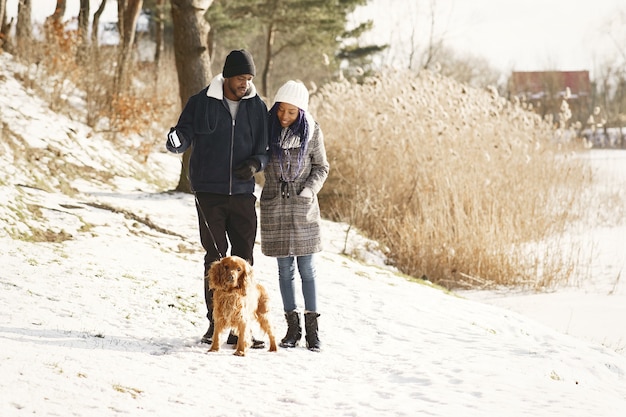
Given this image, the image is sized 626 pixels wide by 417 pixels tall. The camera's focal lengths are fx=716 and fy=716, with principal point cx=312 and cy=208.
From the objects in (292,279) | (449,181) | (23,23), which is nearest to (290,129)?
(292,279)

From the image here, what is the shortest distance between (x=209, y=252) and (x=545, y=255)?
5.38 m

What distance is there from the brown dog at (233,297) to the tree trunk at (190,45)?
4.87 meters

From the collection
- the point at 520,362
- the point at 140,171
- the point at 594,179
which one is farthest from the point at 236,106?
the point at 594,179

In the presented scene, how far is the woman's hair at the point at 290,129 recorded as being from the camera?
4.54 meters

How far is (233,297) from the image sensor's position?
4.19m

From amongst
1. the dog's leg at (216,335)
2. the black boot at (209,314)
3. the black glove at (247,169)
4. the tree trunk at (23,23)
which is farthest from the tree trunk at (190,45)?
the tree trunk at (23,23)

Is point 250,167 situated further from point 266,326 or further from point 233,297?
point 266,326

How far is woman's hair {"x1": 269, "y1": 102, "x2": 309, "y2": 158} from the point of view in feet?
14.9

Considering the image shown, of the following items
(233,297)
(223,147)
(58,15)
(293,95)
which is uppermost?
(58,15)

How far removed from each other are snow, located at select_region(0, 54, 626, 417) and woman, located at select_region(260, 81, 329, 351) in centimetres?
69

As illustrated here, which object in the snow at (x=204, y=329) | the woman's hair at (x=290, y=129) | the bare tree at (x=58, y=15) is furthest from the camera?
the bare tree at (x=58, y=15)

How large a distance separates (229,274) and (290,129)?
106 centimetres

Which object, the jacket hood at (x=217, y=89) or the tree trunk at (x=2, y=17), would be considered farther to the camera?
the tree trunk at (x=2, y=17)

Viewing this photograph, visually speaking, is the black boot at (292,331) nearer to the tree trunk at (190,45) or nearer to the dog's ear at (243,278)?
the dog's ear at (243,278)
